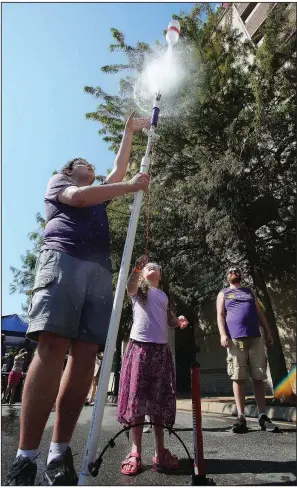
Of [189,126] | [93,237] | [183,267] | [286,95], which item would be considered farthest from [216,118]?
[93,237]

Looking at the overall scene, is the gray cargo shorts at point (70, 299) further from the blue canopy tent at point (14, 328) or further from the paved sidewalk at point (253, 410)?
the blue canopy tent at point (14, 328)

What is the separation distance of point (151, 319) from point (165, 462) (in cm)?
99

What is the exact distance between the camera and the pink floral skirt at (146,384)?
2.67 meters

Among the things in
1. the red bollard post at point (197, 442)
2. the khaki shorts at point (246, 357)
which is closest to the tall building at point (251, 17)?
the khaki shorts at point (246, 357)

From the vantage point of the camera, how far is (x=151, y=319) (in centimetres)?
299

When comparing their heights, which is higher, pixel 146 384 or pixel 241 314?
pixel 241 314

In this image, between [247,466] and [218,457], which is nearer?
[247,466]

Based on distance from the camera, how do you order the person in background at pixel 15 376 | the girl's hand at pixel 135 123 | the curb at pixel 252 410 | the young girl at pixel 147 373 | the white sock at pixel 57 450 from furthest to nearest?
the person in background at pixel 15 376
the curb at pixel 252 410
the girl's hand at pixel 135 123
the young girl at pixel 147 373
the white sock at pixel 57 450

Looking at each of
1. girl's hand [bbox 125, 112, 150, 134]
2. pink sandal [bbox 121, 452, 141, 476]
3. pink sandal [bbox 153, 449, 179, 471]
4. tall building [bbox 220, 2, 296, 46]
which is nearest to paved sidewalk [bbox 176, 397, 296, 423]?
pink sandal [bbox 153, 449, 179, 471]

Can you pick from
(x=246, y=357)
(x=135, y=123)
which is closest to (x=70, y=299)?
(x=135, y=123)

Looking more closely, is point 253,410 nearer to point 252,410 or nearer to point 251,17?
point 252,410

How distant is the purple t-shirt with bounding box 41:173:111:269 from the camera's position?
2.18m

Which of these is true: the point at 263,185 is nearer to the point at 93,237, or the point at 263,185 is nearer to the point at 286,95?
the point at 286,95

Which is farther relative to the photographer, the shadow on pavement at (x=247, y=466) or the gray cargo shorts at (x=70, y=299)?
the shadow on pavement at (x=247, y=466)
